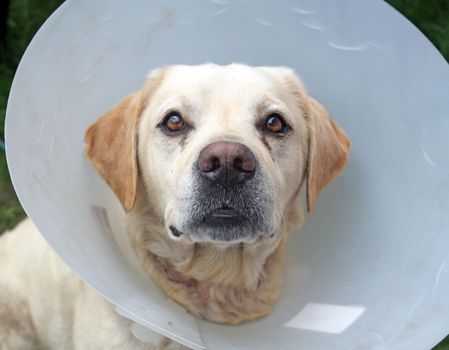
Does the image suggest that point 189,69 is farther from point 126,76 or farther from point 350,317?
point 350,317

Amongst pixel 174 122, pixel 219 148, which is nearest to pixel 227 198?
pixel 219 148

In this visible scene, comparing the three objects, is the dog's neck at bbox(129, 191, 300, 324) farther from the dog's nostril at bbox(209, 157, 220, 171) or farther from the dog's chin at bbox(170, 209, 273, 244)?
the dog's nostril at bbox(209, 157, 220, 171)

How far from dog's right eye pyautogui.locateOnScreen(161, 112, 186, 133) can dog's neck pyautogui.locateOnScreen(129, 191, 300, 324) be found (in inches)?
13.3

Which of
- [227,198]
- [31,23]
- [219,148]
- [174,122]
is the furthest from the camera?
[31,23]

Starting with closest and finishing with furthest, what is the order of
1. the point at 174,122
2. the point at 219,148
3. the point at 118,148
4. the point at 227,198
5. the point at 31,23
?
the point at 219,148
the point at 227,198
the point at 174,122
the point at 118,148
the point at 31,23

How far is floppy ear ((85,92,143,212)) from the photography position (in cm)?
245

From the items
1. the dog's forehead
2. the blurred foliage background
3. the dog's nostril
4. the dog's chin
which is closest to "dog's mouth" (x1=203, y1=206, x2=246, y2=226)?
the dog's chin

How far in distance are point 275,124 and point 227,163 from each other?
452 mm

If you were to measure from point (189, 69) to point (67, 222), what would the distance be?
0.78m

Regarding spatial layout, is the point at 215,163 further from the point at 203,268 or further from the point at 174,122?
the point at 203,268

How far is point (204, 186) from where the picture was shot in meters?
2.11

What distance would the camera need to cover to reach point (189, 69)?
2.57 meters

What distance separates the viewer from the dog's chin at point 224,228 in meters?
2.16

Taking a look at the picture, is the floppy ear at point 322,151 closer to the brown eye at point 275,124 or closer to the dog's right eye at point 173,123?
the brown eye at point 275,124
